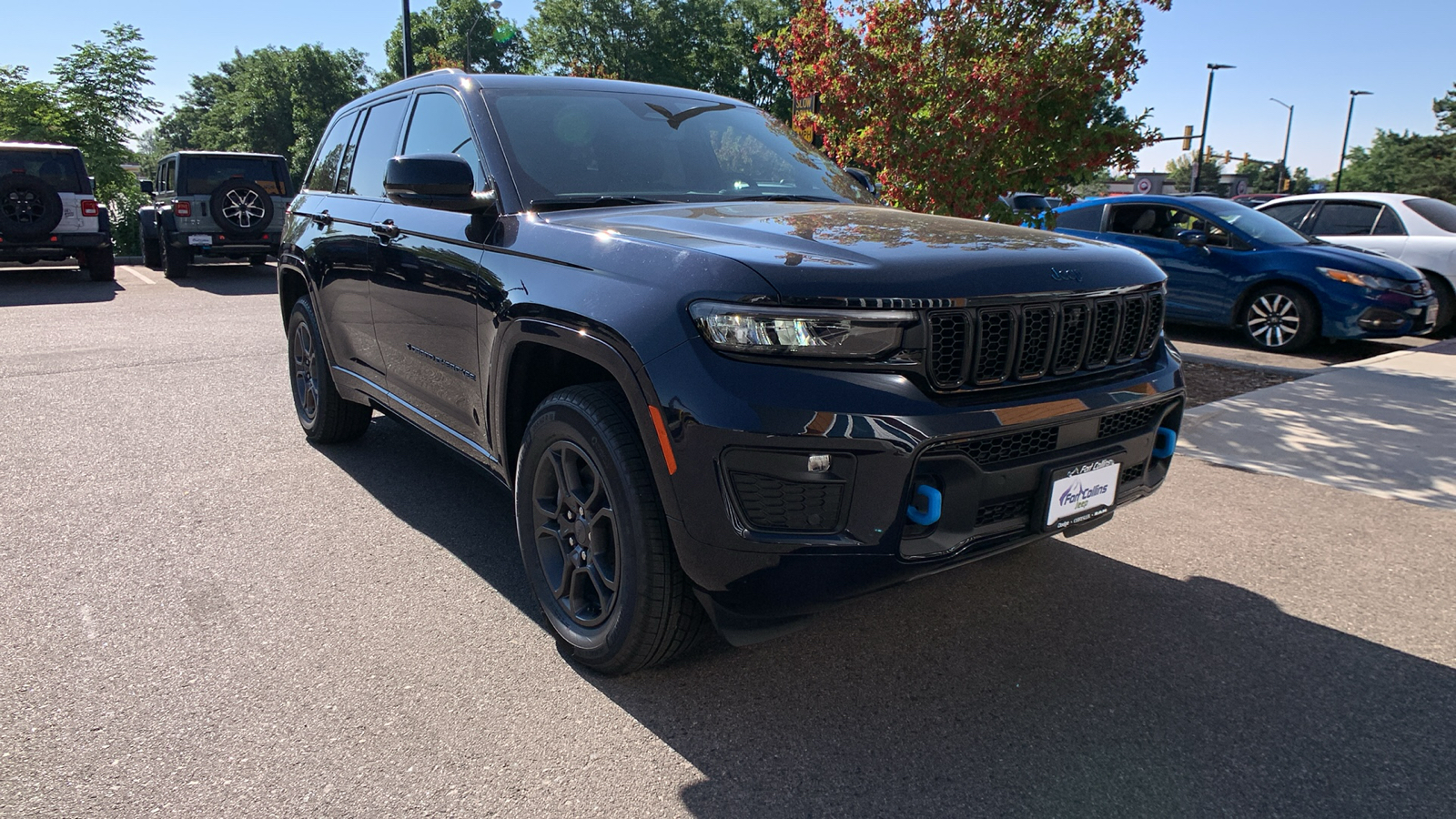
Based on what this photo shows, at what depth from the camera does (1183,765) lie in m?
2.46

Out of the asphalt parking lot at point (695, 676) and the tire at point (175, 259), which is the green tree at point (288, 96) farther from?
the asphalt parking lot at point (695, 676)

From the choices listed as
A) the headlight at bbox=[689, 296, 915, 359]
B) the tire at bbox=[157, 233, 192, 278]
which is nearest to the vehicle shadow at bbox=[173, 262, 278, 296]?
the tire at bbox=[157, 233, 192, 278]

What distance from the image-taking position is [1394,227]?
10742mm

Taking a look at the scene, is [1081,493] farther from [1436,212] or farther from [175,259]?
[175,259]

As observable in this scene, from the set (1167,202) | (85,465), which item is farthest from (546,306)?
(1167,202)

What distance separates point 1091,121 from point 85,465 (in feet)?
26.6

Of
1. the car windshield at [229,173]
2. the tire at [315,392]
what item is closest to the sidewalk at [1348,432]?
the tire at [315,392]

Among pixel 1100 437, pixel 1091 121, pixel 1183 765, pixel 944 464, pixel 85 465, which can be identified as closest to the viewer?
pixel 944 464

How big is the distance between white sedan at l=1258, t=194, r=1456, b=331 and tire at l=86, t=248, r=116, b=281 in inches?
630

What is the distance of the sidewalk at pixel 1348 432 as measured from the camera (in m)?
5.13

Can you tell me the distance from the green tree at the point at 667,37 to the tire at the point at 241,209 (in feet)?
134

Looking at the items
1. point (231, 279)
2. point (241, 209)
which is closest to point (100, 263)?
point (231, 279)

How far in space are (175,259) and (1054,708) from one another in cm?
1584

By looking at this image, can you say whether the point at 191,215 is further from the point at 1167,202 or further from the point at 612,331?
the point at 612,331
